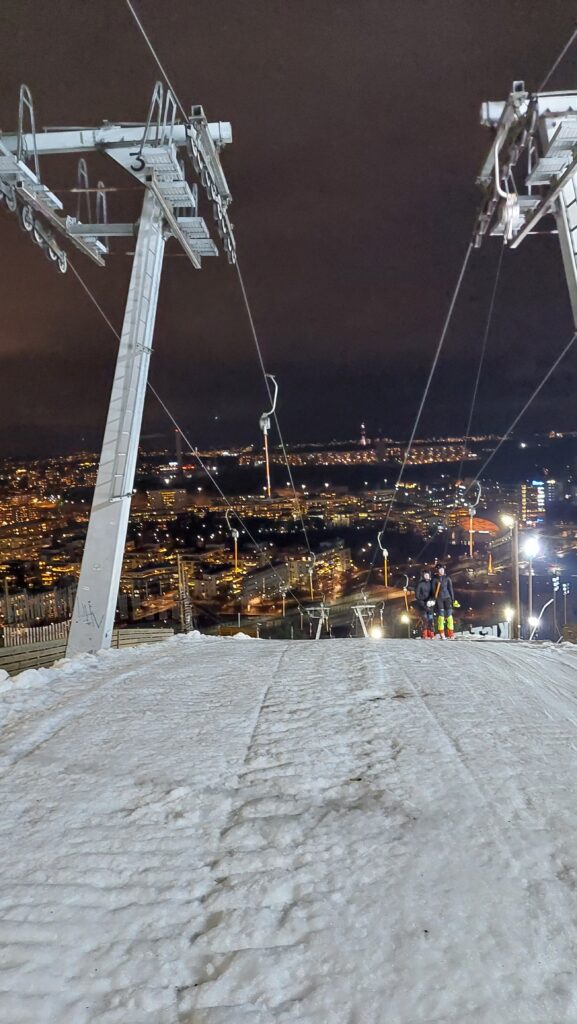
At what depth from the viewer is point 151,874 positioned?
2551 mm

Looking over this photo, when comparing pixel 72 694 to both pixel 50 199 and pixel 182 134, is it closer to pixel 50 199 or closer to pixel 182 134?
pixel 50 199

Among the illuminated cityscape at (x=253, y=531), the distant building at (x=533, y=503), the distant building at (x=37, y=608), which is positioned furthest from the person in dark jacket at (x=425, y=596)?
the distant building at (x=533, y=503)

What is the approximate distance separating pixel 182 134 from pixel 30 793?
9.99m

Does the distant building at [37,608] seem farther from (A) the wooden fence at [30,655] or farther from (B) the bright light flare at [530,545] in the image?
(B) the bright light flare at [530,545]

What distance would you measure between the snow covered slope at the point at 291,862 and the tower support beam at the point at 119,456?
14.3 ft

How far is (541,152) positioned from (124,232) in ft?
22.7

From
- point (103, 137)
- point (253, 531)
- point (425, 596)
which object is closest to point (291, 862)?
point (425, 596)

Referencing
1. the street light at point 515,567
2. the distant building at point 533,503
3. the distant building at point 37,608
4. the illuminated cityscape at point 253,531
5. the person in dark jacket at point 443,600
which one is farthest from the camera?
the distant building at point 533,503

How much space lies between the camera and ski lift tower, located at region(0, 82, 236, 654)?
29.4 feet

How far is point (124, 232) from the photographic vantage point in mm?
10016

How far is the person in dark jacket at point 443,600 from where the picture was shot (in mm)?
10843

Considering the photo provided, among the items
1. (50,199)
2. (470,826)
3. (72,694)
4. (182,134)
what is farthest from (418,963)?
(182,134)

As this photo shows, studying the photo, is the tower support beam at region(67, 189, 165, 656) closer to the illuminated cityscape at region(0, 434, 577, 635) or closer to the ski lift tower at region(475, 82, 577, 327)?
the ski lift tower at region(475, 82, 577, 327)

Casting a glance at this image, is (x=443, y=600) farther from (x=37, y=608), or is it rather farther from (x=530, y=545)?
(x=37, y=608)
